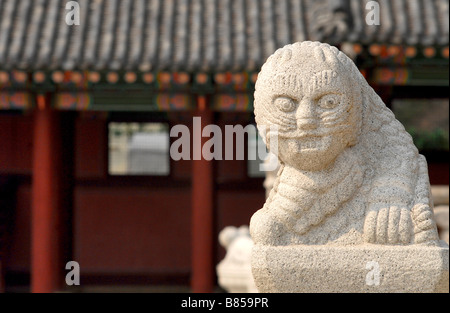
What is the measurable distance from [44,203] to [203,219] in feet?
5.28

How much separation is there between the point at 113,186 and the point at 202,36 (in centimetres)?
275

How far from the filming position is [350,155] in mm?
4039

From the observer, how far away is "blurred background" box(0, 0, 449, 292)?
779cm

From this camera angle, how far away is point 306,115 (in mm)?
3893

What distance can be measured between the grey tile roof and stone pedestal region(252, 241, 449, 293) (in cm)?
376

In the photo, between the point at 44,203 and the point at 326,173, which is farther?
the point at 44,203

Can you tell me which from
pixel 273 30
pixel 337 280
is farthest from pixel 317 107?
pixel 273 30

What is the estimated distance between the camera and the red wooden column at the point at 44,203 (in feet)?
27.5

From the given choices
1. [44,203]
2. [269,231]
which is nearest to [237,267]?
[44,203]

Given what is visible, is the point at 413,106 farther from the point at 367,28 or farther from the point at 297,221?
the point at 297,221

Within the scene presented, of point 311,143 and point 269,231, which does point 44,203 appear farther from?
point 311,143

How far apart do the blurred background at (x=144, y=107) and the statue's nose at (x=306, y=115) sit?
11.7ft

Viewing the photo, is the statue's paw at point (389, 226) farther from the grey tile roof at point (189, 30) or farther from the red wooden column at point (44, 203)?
the red wooden column at point (44, 203)

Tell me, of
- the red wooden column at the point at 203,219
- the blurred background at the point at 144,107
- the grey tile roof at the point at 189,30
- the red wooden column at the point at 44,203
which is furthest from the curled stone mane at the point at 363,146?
the red wooden column at the point at 44,203
